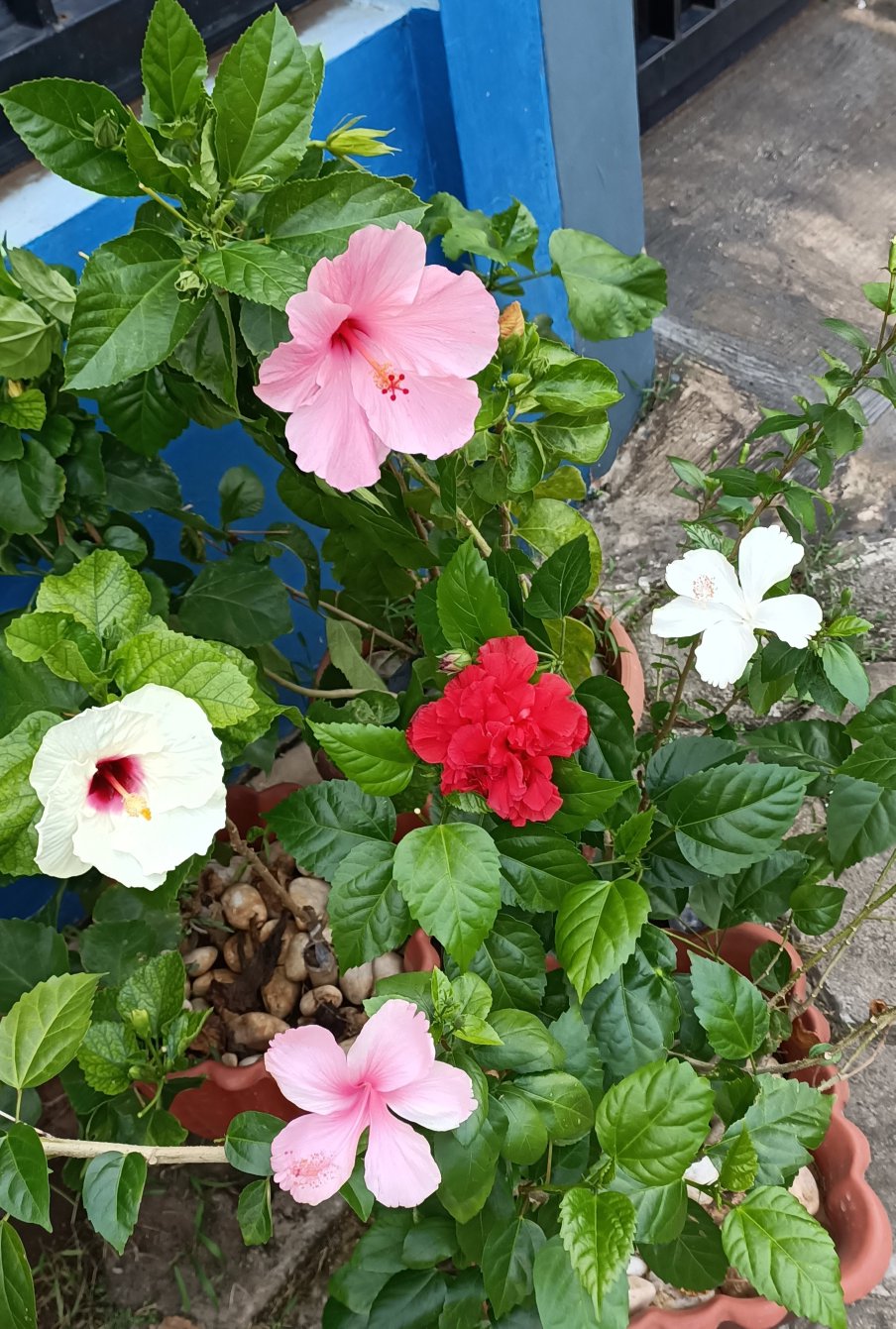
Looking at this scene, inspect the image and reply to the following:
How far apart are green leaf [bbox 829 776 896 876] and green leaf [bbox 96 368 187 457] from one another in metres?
0.73

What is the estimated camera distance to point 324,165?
977 millimetres

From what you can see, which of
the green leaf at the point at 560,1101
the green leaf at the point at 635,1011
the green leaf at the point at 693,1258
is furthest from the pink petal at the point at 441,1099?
the green leaf at the point at 693,1258

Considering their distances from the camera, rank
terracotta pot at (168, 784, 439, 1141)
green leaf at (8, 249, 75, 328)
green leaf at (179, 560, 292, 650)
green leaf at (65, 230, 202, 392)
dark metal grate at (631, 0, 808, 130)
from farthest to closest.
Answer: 1. dark metal grate at (631, 0, 808, 130)
2. terracotta pot at (168, 784, 439, 1141)
3. green leaf at (179, 560, 292, 650)
4. green leaf at (8, 249, 75, 328)
5. green leaf at (65, 230, 202, 392)

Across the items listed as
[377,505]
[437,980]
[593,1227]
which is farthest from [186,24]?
[593,1227]

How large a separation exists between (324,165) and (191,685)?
19.4 inches

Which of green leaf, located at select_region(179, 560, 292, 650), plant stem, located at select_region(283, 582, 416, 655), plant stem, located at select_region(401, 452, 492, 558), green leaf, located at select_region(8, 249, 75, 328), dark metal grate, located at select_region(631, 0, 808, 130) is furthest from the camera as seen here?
dark metal grate, located at select_region(631, 0, 808, 130)

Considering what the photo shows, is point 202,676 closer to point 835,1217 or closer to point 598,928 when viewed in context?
point 598,928

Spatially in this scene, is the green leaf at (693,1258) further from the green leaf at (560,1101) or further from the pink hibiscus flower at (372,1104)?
the pink hibiscus flower at (372,1104)

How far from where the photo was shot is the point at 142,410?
1.06 metres

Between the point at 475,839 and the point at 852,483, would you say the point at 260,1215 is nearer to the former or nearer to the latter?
the point at 475,839

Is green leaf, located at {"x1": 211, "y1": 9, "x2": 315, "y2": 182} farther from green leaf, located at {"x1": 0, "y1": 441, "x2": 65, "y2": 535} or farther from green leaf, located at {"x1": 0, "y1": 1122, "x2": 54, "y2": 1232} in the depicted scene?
green leaf, located at {"x1": 0, "y1": 1122, "x2": 54, "y2": 1232}

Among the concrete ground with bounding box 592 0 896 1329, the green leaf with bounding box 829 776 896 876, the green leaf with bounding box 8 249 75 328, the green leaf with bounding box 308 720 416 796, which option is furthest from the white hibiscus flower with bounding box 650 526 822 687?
the concrete ground with bounding box 592 0 896 1329

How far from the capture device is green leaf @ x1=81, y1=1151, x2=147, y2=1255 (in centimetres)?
85

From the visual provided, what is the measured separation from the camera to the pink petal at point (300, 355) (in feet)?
2.54
